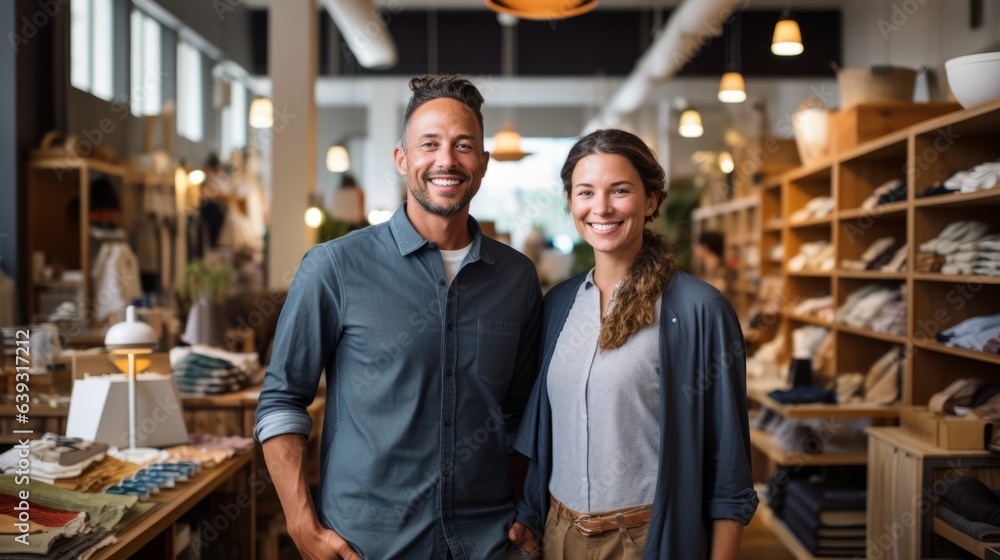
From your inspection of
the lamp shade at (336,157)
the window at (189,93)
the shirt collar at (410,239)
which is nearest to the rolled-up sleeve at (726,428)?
the shirt collar at (410,239)

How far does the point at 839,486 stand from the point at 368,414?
11.2 ft

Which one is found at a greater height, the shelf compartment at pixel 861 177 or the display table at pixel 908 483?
the shelf compartment at pixel 861 177

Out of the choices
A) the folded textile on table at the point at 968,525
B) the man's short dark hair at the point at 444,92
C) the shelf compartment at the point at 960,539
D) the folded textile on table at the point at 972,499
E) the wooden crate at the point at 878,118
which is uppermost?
the wooden crate at the point at 878,118

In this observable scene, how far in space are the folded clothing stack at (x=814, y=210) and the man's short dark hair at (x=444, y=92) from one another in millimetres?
4149

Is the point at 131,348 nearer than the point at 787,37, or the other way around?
the point at 131,348

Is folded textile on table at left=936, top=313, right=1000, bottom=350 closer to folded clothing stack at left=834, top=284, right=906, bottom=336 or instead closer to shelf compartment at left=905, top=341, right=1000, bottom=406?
shelf compartment at left=905, top=341, right=1000, bottom=406

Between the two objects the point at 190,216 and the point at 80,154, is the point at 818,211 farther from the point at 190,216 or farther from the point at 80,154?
the point at 190,216

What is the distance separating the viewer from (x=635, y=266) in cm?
216

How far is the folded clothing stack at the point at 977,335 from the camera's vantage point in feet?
11.3

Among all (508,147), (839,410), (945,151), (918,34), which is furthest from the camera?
(508,147)

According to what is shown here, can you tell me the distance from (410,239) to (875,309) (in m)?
3.56

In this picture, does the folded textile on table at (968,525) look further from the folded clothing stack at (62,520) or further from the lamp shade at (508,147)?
the lamp shade at (508,147)

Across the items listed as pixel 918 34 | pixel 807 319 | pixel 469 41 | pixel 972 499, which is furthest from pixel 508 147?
pixel 972 499

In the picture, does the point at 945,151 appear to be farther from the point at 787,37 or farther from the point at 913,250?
the point at 787,37
